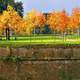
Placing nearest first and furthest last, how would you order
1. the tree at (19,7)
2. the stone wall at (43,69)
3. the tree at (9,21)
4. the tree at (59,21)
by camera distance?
the stone wall at (43,69) → the tree at (9,21) → the tree at (59,21) → the tree at (19,7)

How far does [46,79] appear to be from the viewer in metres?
20.9

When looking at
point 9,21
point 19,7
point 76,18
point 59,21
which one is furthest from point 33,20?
point 19,7

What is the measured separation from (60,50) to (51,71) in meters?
1.30

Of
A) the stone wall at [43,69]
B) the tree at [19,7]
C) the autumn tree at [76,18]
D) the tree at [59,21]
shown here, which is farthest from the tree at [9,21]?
the stone wall at [43,69]

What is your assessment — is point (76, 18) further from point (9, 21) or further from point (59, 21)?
point (9, 21)

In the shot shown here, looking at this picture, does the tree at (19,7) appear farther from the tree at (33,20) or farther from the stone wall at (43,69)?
the stone wall at (43,69)

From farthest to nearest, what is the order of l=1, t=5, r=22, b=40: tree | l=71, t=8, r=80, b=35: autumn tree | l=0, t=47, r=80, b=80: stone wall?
l=71, t=8, r=80, b=35: autumn tree, l=1, t=5, r=22, b=40: tree, l=0, t=47, r=80, b=80: stone wall

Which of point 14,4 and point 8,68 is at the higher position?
point 14,4

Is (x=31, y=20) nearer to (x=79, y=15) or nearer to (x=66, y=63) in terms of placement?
(x=79, y=15)

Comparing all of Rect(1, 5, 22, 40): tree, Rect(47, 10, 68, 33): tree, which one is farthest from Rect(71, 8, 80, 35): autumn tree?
Rect(1, 5, 22, 40): tree

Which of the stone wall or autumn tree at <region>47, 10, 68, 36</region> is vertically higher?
autumn tree at <region>47, 10, 68, 36</region>

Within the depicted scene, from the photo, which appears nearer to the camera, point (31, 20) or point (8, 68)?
point (8, 68)

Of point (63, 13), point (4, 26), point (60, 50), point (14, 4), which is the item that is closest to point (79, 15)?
point (63, 13)

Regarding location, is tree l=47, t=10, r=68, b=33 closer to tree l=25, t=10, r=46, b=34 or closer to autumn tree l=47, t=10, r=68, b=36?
autumn tree l=47, t=10, r=68, b=36
